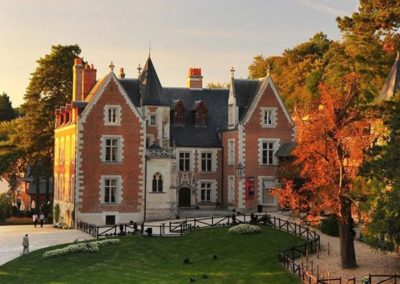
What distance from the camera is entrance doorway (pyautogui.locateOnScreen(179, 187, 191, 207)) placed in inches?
2301

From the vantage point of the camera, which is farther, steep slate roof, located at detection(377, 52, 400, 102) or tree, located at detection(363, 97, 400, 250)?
steep slate roof, located at detection(377, 52, 400, 102)

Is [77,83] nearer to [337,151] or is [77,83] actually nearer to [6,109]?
[337,151]

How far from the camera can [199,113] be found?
60312mm

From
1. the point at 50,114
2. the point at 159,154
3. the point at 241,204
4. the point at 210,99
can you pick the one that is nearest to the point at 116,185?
the point at 159,154

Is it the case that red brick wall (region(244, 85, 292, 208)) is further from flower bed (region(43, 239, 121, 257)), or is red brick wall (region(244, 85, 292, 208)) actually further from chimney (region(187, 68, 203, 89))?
flower bed (region(43, 239, 121, 257))

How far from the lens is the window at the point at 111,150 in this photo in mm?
52281

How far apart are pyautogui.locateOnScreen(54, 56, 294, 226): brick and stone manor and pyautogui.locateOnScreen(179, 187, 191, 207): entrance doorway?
0.32ft

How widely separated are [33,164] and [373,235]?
4998 cm

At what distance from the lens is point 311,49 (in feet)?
309

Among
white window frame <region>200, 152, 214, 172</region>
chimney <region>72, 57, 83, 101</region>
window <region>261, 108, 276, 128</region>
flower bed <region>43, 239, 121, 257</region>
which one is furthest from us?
white window frame <region>200, 152, 214, 172</region>

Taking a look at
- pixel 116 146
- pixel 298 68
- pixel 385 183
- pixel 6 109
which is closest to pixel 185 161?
pixel 116 146

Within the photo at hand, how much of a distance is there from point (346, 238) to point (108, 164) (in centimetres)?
2608

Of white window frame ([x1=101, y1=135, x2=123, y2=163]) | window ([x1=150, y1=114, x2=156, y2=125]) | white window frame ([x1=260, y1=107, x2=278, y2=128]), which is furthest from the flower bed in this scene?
white window frame ([x1=260, y1=107, x2=278, y2=128])

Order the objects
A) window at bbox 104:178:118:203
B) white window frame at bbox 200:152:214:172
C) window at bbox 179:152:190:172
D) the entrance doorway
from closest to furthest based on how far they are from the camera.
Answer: window at bbox 104:178:118:203, the entrance doorway, window at bbox 179:152:190:172, white window frame at bbox 200:152:214:172
